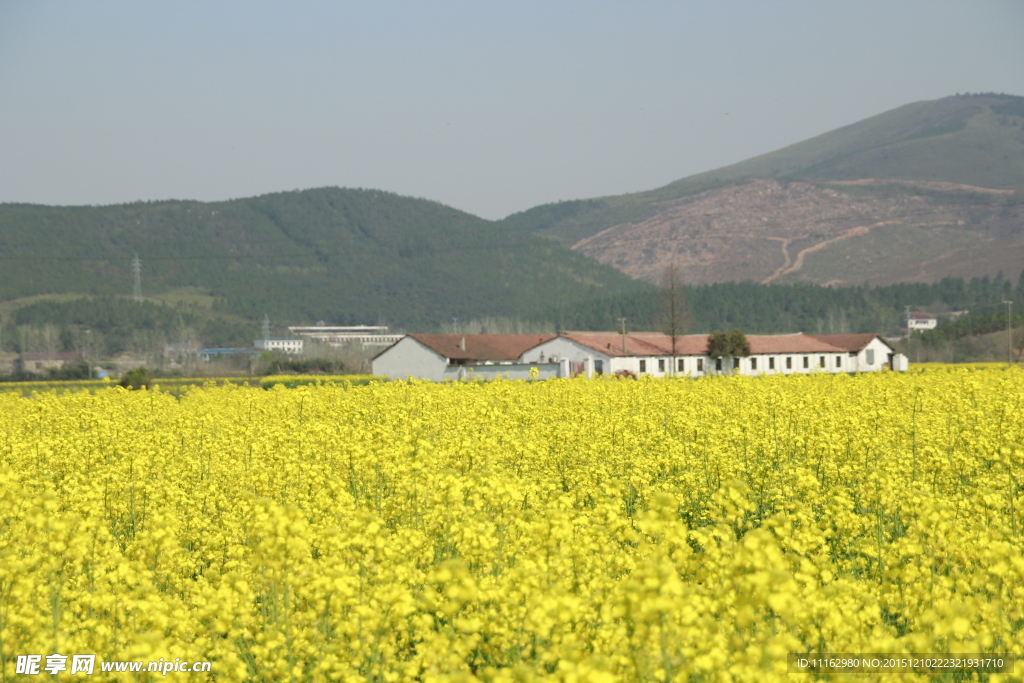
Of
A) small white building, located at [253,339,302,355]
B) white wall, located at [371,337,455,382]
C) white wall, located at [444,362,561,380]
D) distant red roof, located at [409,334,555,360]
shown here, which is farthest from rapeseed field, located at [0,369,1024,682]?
small white building, located at [253,339,302,355]

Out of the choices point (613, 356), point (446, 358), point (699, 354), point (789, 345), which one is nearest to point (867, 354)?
point (789, 345)

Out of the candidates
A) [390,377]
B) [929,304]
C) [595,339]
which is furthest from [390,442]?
[929,304]

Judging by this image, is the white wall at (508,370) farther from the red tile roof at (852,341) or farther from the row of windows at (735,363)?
the red tile roof at (852,341)

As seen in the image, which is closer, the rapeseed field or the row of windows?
the rapeseed field

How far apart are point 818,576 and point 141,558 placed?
573 cm

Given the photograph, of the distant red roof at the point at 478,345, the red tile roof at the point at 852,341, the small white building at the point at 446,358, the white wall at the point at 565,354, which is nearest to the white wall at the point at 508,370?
the small white building at the point at 446,358

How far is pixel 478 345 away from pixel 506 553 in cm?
6157

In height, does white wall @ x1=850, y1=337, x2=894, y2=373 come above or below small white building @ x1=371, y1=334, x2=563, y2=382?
below

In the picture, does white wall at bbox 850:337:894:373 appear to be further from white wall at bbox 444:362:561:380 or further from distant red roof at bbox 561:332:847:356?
white wall at bbox 444:362:561:380

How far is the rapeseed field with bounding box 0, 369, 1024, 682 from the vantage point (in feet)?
16.7

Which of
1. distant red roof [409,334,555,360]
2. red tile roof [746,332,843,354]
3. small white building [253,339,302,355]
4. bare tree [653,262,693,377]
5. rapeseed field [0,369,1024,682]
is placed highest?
small white building [253,339,302,355]

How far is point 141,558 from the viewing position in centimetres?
770

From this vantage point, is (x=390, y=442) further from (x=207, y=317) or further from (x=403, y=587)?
(x=207, y=317)

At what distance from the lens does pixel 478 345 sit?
6869 cm
